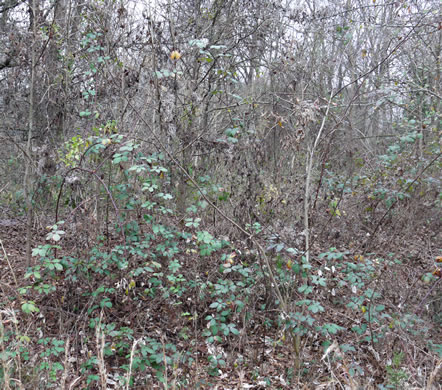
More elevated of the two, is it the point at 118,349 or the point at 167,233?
the point at 167,233

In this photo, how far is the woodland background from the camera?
133 inches

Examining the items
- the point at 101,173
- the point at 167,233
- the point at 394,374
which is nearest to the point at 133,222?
the point at 167,233

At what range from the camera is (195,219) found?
3434 millimetres

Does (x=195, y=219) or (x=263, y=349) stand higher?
(x=195, y=219)

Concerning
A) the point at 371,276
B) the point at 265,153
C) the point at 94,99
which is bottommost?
the point at 371,276

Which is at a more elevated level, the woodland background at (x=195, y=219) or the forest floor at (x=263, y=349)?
the woodland background at (x=195, y=219)

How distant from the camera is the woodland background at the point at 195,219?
3367mm

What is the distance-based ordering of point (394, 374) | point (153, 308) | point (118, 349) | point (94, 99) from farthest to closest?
1. point (94, 99)
2. point (153, 308)
3. point (118, 349)
4. point (394, 374)

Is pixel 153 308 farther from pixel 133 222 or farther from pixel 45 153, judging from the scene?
pixel 45 153

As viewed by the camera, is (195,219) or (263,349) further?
(263,349)

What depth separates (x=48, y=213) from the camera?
17.2 feet

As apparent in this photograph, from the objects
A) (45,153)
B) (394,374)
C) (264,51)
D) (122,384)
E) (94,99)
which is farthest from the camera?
(264,51)

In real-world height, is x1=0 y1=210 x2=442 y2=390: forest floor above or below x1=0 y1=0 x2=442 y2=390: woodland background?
below

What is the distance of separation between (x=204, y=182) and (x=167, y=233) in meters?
1.02
